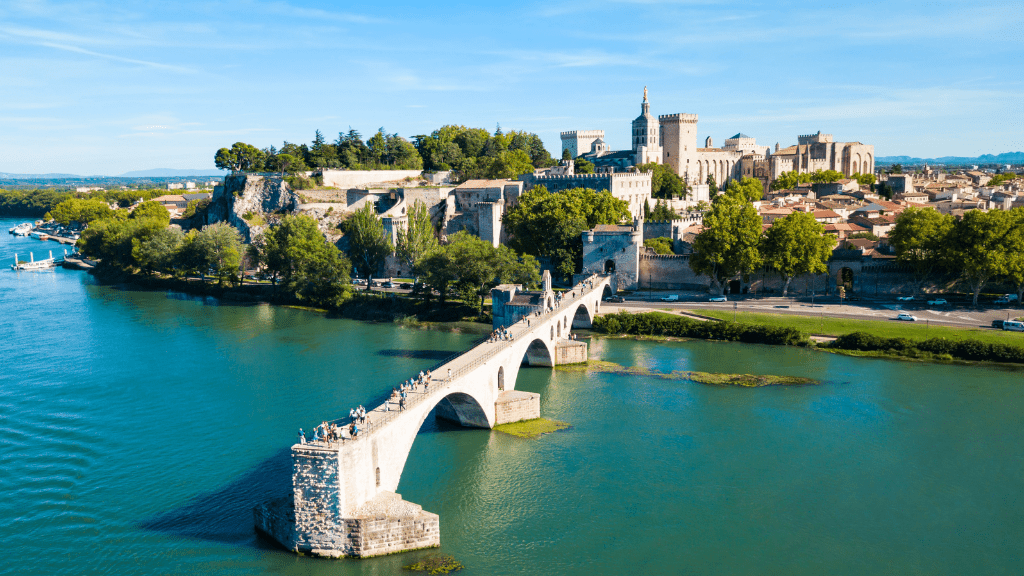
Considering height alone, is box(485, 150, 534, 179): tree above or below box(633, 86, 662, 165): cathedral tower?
below

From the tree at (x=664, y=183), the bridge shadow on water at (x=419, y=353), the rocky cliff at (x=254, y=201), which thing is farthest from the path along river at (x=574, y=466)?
the tree at (x=664, y=183)

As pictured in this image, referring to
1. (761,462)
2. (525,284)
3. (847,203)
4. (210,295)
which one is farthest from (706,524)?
(847,203)

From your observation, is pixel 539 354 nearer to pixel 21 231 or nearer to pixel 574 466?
pixel 574 466

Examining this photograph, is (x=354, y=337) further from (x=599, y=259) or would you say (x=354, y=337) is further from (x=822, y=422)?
(x=822, y=422)

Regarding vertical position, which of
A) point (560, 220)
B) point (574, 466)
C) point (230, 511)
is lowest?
point (230, 511)

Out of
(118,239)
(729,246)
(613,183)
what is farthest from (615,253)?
(118,239)

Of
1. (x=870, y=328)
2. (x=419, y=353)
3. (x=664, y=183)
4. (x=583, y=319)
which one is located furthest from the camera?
(x=664, y=183)

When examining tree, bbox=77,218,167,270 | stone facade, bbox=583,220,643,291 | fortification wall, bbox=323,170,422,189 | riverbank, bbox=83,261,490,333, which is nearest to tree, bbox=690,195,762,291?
stone facade, bbox=583,220,643,291

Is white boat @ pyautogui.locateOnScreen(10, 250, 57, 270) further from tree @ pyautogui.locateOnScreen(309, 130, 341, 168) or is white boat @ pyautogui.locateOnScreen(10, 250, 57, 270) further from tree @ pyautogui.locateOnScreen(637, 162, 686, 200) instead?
tree @ pyautogui.locateOnScreen(637, 162, 686, 200)
